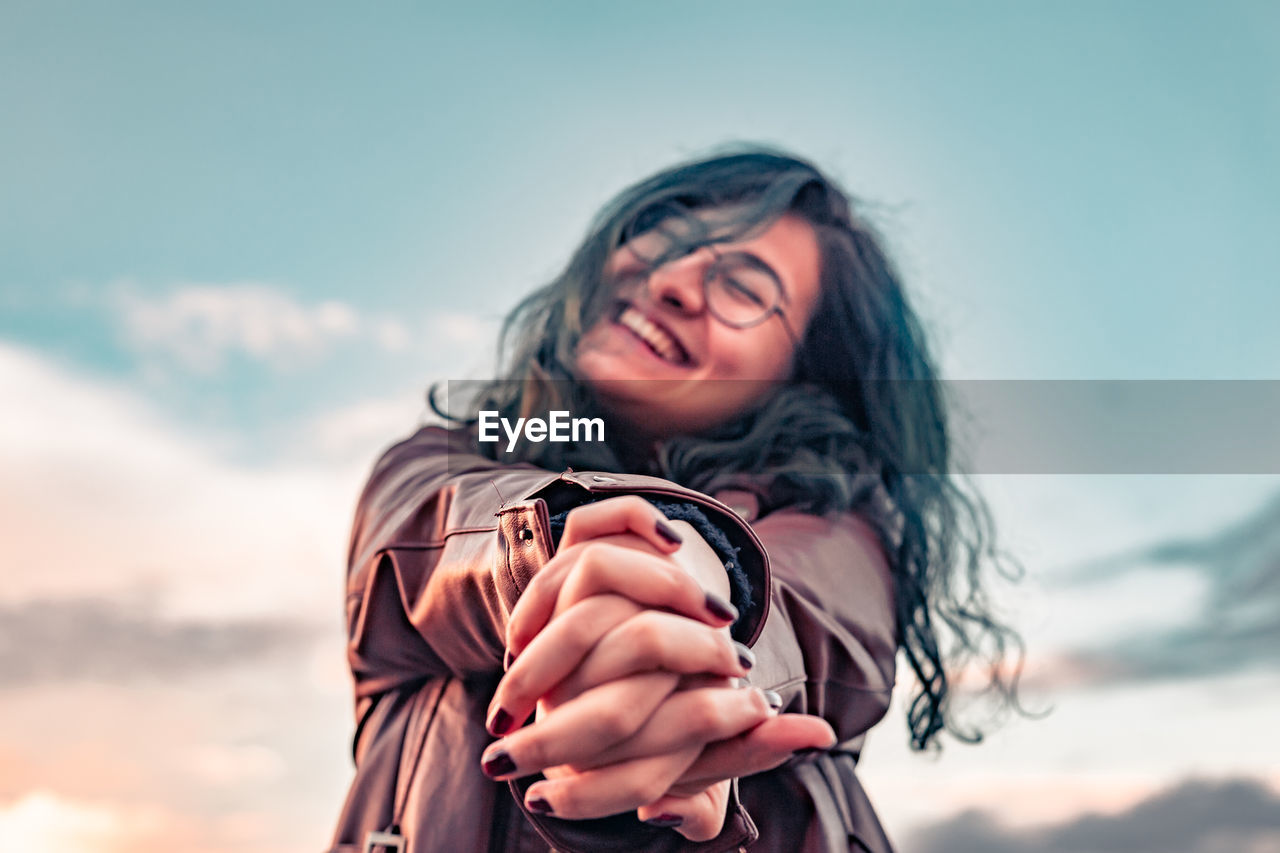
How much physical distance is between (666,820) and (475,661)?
41cm

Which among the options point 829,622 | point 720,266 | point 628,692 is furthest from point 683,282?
point 628,692

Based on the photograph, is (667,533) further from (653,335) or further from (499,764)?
(653,335)

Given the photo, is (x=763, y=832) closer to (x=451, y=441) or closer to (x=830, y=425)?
(x=830, y=425)

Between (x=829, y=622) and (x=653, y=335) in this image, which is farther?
(x=653, y=335)

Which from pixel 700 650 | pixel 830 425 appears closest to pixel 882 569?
pixel 830 425

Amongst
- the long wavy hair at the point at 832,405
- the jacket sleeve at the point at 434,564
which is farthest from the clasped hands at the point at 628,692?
the long wavy hair at the point at 832,405

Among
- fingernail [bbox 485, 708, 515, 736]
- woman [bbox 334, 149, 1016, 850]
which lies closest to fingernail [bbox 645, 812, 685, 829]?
woman [bbox 334, 149, 1016, 850]

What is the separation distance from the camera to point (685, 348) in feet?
5.18

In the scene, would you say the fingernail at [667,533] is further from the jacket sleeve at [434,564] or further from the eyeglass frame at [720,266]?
the eyeglass frame at [720,266]

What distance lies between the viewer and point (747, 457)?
152 cm

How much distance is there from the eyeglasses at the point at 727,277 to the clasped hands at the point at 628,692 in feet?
2.98

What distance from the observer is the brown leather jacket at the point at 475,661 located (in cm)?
100

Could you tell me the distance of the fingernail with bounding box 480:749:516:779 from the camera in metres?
0.66

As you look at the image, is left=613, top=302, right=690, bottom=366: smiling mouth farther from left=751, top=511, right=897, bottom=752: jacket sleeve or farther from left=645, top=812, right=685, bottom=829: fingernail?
left=645, top=812, right=685, bottom=829: fingernail
